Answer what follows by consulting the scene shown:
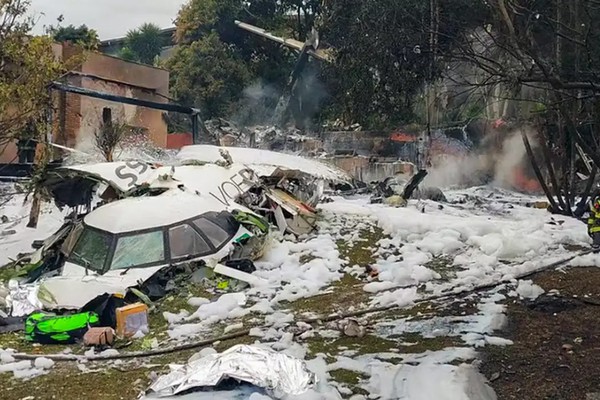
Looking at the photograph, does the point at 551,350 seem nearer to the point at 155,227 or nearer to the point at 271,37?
the point at 155,227

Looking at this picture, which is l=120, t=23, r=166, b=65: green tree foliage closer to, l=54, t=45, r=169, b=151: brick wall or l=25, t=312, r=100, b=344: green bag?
l=54, t=45, r=169, b=151: brick wall

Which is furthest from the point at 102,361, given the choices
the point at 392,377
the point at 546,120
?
the point at 546,120

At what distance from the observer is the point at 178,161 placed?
44.8 ft

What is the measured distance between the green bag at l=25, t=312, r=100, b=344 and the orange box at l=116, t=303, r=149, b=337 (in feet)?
1.25

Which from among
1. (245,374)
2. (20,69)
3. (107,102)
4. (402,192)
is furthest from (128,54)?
(245,374)

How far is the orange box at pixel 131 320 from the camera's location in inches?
253

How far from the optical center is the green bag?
251 inches

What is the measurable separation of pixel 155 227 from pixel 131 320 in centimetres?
234

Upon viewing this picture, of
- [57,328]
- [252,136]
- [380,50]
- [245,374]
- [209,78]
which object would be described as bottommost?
[57,328]

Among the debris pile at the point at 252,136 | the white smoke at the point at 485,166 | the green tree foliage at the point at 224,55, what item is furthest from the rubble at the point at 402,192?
the green tree foliage at the point at 224,55

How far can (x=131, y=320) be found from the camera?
6500 mm

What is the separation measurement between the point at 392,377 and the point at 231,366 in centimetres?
127

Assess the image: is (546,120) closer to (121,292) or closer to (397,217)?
(397,217)

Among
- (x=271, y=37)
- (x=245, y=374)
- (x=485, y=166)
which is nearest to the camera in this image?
(x=245, y=374)
